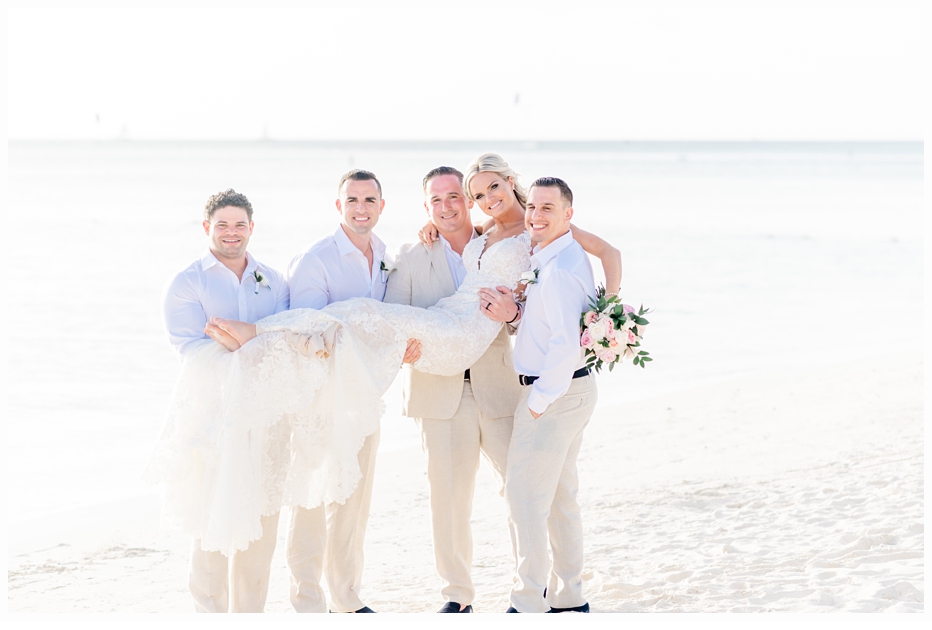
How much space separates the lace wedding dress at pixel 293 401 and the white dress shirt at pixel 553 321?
0.25 metres

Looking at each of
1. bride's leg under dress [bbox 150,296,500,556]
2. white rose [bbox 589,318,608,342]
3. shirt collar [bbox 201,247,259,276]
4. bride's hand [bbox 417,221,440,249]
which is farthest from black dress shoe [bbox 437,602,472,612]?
shirt collar [bbox 201,247,259,276]

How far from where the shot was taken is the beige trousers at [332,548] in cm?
461

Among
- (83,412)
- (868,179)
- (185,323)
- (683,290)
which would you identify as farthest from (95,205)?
(868,179)

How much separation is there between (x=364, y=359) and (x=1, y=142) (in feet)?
8.04

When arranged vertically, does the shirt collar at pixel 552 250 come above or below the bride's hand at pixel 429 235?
below

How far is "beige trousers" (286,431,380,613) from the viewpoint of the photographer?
461 centimetres

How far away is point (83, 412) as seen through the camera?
885 cm

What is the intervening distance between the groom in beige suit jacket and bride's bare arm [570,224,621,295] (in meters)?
0.59

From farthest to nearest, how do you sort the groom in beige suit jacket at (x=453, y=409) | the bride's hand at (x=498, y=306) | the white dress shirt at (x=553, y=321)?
the groom in beige suit jacket at (x=453, y=409) → the bride's hand at (x=498, y=306) → the white dress shirt at (x=553, y=321)

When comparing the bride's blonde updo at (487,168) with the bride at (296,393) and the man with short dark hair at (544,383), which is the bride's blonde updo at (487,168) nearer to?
the bride at (296,393)

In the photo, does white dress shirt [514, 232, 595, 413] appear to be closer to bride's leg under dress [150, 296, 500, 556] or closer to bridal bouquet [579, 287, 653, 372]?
bridal bouquet [579, 287, 653, 372]

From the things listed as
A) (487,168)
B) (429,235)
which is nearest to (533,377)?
(429,235)

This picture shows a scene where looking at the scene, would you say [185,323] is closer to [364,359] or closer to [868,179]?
[364,359]

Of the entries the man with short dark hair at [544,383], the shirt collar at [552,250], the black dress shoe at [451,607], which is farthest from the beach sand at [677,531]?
the shirt collar at [552,250]
